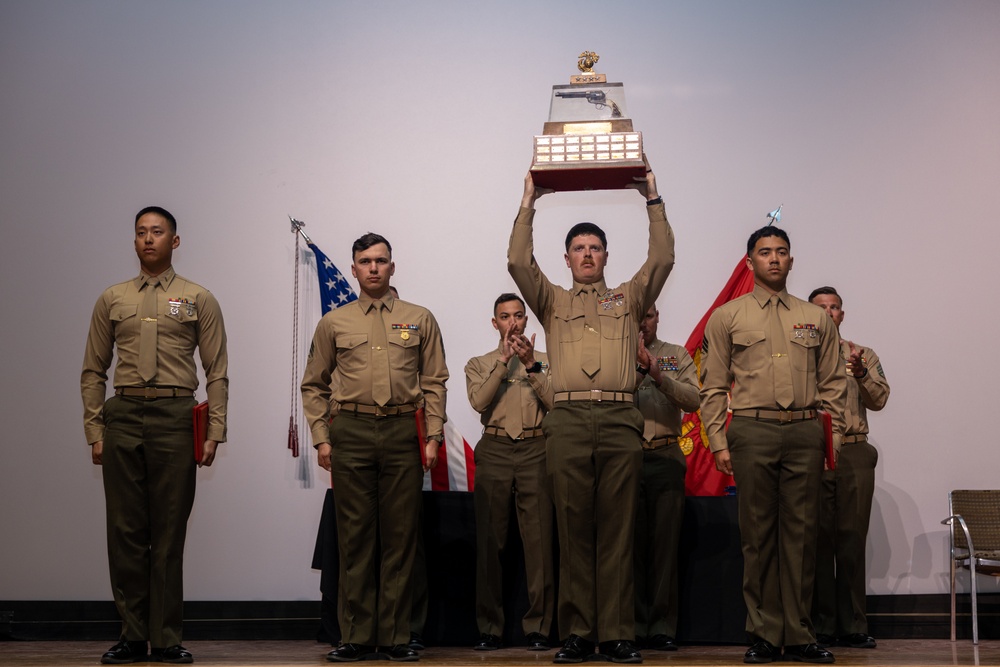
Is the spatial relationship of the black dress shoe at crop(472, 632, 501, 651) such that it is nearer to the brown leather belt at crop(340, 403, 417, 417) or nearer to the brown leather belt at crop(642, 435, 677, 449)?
the brown leather belt at crop(642, 435, 677, 449)

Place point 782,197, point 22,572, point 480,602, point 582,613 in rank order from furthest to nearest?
point 782,197 < point 22,572 < point 480,602 < point 582,613

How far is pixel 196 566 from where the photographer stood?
5.98 metres

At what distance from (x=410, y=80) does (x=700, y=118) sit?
183 cm

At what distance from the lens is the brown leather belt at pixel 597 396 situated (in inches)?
155

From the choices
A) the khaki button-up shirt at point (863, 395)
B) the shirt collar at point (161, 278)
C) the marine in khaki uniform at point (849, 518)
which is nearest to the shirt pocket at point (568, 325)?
the shirt collar at point (161, 278)

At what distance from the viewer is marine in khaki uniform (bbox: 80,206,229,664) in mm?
4008

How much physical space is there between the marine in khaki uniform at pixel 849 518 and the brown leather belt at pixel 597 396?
161 centimetres

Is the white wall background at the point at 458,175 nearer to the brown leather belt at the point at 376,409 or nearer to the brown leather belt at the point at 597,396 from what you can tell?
the brown leather belt at the point at 376,409

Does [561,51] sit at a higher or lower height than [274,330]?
higher

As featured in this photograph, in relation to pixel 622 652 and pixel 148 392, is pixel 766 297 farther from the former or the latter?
pixel 148 392

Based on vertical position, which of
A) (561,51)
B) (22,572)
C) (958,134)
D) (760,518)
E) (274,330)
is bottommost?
(22,572)

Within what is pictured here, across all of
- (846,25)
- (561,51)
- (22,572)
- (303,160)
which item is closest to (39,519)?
(22,572)

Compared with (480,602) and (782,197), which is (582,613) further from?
(782,197)

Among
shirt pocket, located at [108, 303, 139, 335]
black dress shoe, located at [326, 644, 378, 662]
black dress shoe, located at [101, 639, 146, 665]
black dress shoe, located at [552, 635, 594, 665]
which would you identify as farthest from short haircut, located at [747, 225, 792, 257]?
black dress shoe, located at [101, 639, 146, 665]
